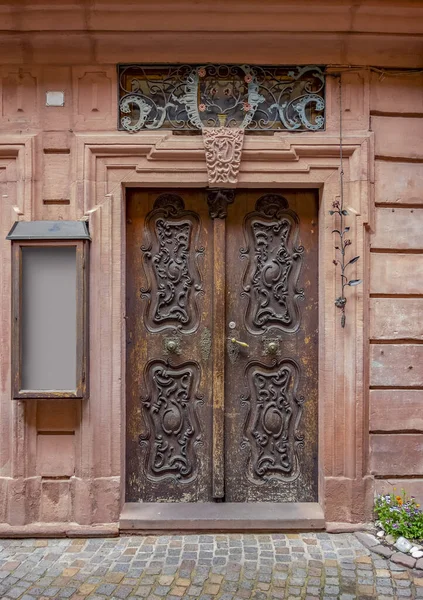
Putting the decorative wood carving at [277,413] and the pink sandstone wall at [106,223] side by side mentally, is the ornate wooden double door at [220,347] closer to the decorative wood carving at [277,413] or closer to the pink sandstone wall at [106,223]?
the decorative wood carving at [277,413]

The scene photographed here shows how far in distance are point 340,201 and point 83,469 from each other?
3.07 metres

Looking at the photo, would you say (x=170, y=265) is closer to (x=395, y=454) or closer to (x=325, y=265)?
(x=325, y=265)

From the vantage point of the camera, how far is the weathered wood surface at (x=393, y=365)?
3.80m

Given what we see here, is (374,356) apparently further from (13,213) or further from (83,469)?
(13,213)

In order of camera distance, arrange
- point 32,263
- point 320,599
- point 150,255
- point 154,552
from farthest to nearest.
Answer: point 150,255
point 32,263
point 154,552
point 320,599

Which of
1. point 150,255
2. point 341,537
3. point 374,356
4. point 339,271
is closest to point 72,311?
Result: point 150,255

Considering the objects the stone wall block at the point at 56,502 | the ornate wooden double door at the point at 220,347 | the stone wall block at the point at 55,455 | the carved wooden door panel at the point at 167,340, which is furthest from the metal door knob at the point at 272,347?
the stone wall block at the point at 56,502

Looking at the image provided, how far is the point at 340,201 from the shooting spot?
3.75m

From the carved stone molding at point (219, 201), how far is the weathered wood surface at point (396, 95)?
1411 mm

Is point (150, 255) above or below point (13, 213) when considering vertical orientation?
below

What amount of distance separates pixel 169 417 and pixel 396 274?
90.6 inches

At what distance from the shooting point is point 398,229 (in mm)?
3791

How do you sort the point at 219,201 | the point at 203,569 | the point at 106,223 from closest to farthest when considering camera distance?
1. the point at 203,569
2. the point at 106,223
3. the point at 219,201

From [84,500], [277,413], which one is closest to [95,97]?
[277,413]
